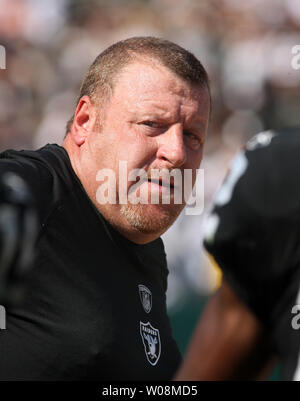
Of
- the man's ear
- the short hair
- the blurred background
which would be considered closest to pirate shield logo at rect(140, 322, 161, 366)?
the man's ear

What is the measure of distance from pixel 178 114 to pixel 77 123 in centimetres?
36

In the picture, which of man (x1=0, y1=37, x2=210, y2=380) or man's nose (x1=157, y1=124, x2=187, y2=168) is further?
man's nose (x1=157, y1=124, x2=187, y2=168)

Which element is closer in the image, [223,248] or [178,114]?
[223,248]

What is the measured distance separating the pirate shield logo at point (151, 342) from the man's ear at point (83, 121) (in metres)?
0.63

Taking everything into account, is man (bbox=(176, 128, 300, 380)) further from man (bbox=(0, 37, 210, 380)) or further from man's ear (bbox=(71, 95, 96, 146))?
man's ear (bbox=(71, 95, 96, 146))

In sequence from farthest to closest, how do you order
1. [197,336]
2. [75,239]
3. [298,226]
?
[75,239]
[197,336]
[298,226]

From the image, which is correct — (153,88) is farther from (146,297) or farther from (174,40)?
(174,40)

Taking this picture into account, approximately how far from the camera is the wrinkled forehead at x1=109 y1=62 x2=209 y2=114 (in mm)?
2170

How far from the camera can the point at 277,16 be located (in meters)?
6.18

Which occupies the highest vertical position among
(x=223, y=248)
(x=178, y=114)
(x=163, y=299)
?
(x=178, y=114)

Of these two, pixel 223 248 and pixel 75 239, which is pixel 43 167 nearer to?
pixel 75 239

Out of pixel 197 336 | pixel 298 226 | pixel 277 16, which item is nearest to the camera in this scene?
pixel 298 226

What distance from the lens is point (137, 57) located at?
2246mm
